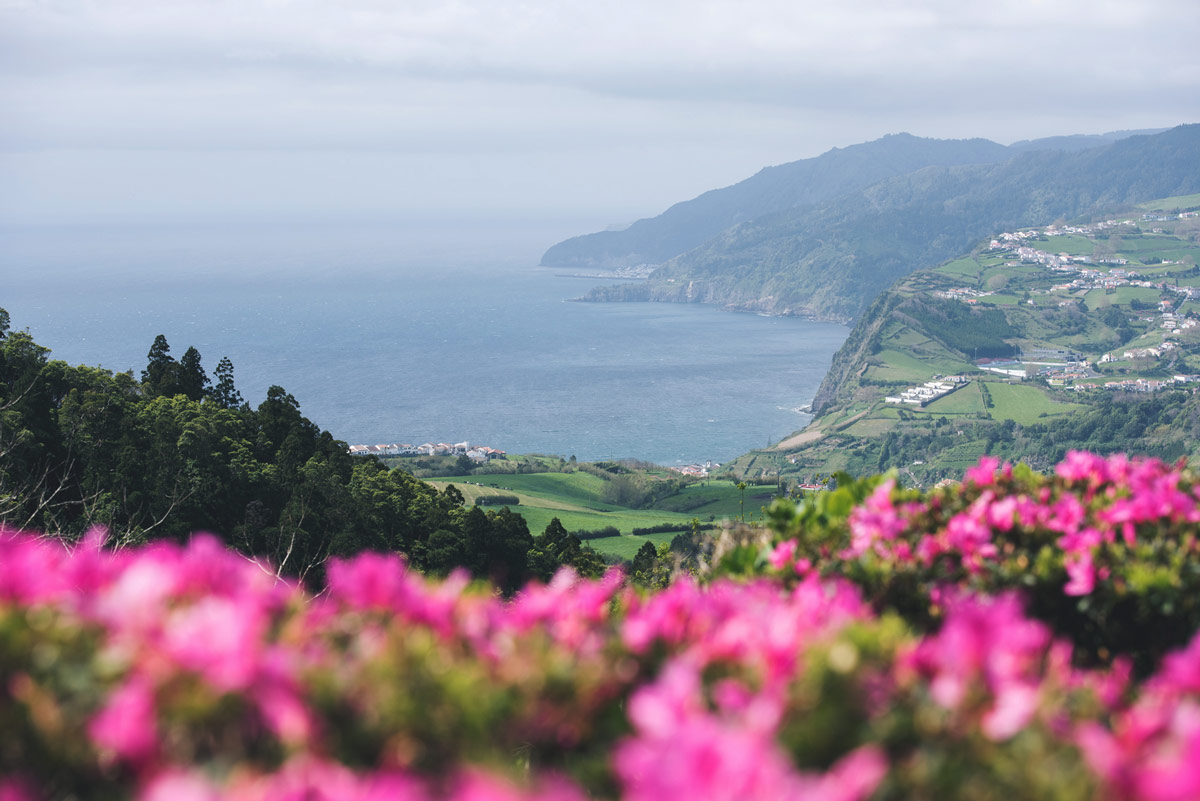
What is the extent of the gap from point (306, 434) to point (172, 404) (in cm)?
428

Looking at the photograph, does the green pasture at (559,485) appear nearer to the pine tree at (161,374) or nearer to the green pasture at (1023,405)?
the pine tree at (161,374)

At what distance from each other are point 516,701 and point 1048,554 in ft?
9.17

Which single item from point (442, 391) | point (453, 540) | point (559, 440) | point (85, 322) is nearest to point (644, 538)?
point (453, 540)

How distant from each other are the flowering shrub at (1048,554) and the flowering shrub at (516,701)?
36.3 inches

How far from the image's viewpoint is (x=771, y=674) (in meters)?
2.76

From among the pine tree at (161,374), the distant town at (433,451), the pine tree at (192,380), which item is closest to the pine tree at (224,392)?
the pine tree at (192,380)

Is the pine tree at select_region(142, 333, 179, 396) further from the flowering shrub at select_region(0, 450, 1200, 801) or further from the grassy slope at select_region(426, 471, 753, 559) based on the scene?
the flowering shrub at select_region(0, 450, 1200, 801)

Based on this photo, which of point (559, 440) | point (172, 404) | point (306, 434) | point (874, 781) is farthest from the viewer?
point (559, 440)

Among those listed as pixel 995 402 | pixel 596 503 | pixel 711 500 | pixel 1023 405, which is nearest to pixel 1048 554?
pixel 596 503

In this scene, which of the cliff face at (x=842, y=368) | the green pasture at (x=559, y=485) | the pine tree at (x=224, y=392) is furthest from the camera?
the cliff face at (x=842, y=368)

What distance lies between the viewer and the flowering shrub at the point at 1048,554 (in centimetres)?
423

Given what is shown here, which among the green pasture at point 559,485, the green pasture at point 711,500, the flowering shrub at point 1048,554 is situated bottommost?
the green pasture at point 711,500

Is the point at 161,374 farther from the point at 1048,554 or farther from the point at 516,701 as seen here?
the point at 516,701

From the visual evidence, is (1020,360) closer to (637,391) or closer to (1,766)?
(637,391)
